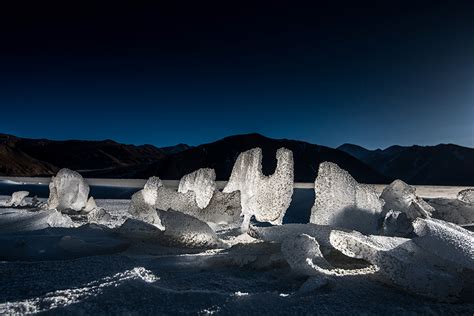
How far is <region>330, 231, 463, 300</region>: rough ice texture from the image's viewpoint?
125 cm

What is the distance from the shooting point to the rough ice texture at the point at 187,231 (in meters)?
2.03

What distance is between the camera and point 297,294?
4.02ft

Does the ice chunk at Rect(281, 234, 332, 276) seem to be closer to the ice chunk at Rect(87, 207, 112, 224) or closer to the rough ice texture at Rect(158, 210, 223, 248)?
the rough ice texture at Rect(158, 210, 223, 248)

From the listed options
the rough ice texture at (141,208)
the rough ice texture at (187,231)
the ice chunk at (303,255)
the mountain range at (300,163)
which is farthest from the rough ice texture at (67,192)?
the mountain range at (300,163)

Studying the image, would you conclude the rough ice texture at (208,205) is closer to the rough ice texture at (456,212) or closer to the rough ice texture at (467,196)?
the rough ice texture at (456,212)

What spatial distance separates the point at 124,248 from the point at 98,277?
0.63m

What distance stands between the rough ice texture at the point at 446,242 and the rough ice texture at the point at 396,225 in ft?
1.69

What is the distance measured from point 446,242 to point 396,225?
0.70 meters

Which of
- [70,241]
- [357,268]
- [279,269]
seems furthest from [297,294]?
[70,241]

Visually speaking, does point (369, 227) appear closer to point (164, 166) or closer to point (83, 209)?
point (83, 209)

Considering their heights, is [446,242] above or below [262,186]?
below

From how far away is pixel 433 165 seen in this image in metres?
79.3

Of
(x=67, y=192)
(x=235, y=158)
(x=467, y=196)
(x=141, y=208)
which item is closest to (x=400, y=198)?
(x=467, y=196)

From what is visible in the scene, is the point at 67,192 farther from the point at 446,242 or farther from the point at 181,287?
the point at 446,242
